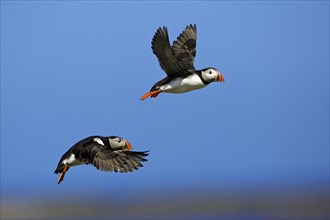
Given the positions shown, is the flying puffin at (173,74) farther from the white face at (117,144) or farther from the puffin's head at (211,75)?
the white face at (117,144)

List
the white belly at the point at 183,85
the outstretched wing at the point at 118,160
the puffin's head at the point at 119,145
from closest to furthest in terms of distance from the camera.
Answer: the outstretched wing at the point at 118,160, the puffin's head at the point at 119,145, the white belly at the point at 183,85

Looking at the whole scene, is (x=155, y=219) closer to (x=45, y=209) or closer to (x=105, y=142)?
(x=45, y=209)

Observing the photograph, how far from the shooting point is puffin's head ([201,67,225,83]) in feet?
42.3

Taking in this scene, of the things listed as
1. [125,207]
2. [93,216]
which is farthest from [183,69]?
[125,207]

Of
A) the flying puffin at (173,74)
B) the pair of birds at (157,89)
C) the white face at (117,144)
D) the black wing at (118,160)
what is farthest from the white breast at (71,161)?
the flying puffin at (173,74)

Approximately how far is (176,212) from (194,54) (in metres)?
16.3

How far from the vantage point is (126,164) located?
11125mm

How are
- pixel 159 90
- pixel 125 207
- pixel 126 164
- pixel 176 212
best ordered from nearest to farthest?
pixel 126 164
pixel 159 90
pixel 176 212
pixel 125 207

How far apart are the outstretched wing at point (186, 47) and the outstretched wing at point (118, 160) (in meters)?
3.10

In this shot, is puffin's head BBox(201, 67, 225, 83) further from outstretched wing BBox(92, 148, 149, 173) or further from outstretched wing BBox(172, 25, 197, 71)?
outstretched wing BBox(92, 148, 149, 173)

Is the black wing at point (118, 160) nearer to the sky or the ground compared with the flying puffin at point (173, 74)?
nearer to the ground

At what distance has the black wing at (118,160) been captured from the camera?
36.3 ft

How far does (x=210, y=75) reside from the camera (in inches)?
508

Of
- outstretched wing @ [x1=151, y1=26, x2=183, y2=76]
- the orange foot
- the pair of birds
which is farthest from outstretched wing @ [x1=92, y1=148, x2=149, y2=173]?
outstretched wing @ [x1=151, y1=26, x2=183, y2=76]
